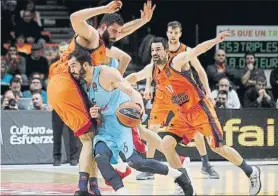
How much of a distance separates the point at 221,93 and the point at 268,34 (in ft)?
15.7

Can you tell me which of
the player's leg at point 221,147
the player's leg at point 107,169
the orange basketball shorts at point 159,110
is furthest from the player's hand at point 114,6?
the orange basketball shorts at point 159,110

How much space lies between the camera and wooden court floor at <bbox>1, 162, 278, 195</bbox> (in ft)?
38.4

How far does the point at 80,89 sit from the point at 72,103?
0.22 meters

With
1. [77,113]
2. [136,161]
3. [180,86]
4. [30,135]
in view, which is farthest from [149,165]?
[30,135]

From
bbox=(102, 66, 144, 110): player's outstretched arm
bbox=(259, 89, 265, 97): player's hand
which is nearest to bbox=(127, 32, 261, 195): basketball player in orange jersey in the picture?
bbox=(102, 66, 144, 110): player's outstretched arm

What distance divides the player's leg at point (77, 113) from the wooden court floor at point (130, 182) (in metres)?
0.92

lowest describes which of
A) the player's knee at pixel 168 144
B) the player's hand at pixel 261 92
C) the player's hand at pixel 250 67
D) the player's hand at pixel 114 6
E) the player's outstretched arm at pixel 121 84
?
the player's hand at pixel 261 92

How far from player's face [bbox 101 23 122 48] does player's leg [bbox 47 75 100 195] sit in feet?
2.26

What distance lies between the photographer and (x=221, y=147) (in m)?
12.1

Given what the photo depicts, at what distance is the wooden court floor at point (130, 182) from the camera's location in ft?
38.4

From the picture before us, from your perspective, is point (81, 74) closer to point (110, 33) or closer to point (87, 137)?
point (87, 137)

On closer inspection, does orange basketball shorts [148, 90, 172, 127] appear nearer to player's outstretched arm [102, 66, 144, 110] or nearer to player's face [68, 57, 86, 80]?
player's face [68, 57, 86, 80]

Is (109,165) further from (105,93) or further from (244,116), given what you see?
(244,116)

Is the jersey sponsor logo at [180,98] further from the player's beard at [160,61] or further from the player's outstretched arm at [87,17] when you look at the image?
the player's outstretched arm at [87,17]
